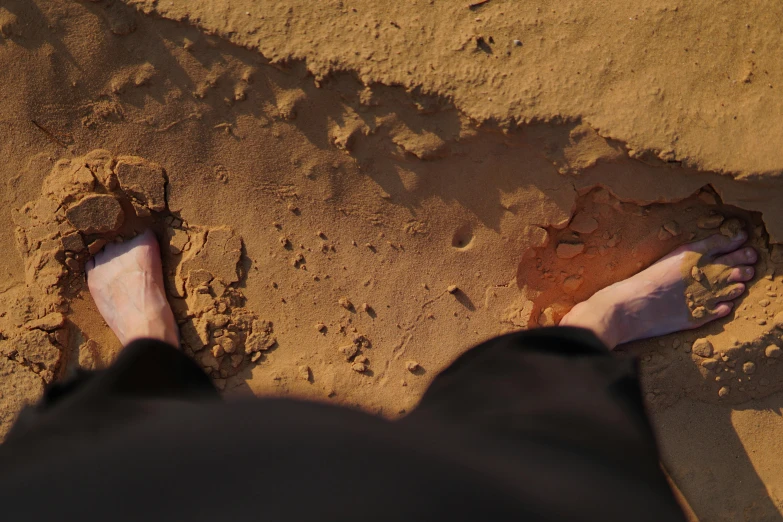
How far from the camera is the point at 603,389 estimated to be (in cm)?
174

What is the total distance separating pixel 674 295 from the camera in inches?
81.2

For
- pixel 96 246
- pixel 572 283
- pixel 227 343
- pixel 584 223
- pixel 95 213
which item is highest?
pixel 584 223

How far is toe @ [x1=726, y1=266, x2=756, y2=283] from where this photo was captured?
200 centimetres

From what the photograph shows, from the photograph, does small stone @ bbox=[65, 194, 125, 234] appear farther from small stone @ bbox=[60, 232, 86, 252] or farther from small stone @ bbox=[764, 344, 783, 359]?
small stone @ bbox=[764, 344, 783, 359]

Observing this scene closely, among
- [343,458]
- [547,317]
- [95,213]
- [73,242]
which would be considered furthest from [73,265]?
[547,317]

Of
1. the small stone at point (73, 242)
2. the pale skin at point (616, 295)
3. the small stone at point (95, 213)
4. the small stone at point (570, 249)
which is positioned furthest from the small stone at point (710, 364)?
the small stone at point (73, 242)

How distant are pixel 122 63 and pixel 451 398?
5.11 feet

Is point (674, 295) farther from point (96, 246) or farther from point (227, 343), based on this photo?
point (96, 246)

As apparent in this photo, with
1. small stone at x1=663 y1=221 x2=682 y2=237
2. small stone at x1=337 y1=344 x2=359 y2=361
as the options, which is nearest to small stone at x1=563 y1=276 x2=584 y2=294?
small stone at x1=663 y1=221 x2=682 y2=237

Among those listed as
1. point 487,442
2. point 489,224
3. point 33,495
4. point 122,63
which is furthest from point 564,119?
point 33,495

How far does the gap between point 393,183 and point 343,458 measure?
3.19 feet

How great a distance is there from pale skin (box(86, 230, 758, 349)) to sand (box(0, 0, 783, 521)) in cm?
5

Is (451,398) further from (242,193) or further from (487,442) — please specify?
(242,193)

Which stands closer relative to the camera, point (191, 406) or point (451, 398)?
point (191, 406)
